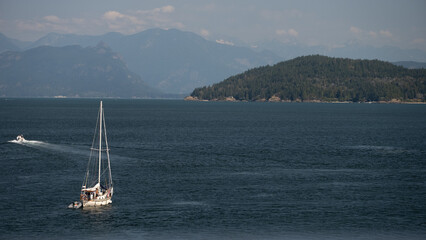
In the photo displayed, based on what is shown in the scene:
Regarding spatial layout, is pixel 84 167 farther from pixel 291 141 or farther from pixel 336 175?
pixel 291 141

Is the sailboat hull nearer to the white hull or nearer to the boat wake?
the white hull

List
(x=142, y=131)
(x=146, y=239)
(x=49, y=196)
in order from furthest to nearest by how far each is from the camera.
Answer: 1. (x=142, y=131)
2. (x=49, y=196)
3. (x=146, y=239)

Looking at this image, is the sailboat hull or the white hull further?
the sailboat hull

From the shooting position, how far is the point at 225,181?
98.1m

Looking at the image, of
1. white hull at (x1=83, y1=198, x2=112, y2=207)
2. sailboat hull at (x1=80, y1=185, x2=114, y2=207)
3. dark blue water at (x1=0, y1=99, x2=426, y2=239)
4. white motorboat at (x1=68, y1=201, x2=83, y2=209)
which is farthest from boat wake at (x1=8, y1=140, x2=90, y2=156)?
white motorboat at (x1=68, y1=201, x2=83, y2=209)

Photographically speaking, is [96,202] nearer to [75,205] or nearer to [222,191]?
[75,205]

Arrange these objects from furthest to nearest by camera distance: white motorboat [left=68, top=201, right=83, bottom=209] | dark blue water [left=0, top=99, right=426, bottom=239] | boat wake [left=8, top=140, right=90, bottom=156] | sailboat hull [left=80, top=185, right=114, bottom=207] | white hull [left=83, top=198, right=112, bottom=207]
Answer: boat wake [left=8, top=140, right=90, bottom=156]
sailboat hull [left=80, top=185, right=114, bottom=207]
white hull [left=83, top=198, right=112, bottom=207]
white motorboat [left=68, top=201, right=83, bottom=209]
dark blue water [left=0, top=99, right=426, bottom=239]

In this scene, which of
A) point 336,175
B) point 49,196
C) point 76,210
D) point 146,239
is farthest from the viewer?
point 336,175

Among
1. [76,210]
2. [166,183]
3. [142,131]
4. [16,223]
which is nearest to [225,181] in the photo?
[166,183]

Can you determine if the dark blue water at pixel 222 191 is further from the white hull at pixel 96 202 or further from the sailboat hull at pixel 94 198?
the sailboat hull at pixel 94 198

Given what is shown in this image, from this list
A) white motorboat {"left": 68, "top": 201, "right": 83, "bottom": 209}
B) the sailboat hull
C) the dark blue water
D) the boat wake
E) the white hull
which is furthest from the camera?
the boat wake

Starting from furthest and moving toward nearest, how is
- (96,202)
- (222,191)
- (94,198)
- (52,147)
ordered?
(52,147)
(222,191)
(96,202)
(94,198)

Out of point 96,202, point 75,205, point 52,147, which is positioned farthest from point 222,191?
point 52,147

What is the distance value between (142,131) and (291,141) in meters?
58.2
